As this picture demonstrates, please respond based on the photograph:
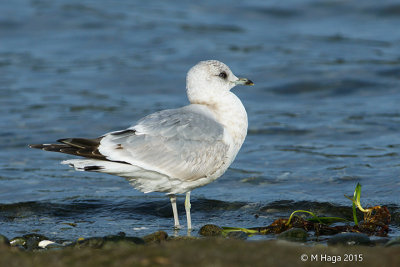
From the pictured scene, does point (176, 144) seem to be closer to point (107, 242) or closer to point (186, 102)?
point (107, 242)

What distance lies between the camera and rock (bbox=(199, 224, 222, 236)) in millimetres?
6109

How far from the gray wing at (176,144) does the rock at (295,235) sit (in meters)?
0.97

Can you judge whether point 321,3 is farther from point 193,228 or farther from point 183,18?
point 193,228

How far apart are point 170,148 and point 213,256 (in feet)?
7.94

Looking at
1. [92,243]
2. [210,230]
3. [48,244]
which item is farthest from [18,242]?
[210,230]

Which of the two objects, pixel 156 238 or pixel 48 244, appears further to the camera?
pixel 48 244

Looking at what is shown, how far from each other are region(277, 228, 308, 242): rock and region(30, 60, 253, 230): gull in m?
0.97

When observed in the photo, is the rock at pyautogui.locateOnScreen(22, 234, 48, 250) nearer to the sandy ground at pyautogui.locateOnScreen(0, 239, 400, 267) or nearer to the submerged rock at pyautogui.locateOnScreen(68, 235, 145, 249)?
the submerged rock at pyautogui.locateOnScreen(68, 235, 145, 249)

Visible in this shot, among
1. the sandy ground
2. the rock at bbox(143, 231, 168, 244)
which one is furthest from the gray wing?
the sandy ground

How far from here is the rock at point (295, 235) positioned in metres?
5.70

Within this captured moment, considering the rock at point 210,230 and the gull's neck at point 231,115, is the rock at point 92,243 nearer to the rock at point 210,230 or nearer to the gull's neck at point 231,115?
the rock at point 210,230

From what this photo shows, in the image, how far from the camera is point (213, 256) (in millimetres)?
3811

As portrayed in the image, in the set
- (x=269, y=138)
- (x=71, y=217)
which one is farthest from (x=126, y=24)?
(x=71, y=217)

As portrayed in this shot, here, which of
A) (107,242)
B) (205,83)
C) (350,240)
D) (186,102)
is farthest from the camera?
(186,102)
